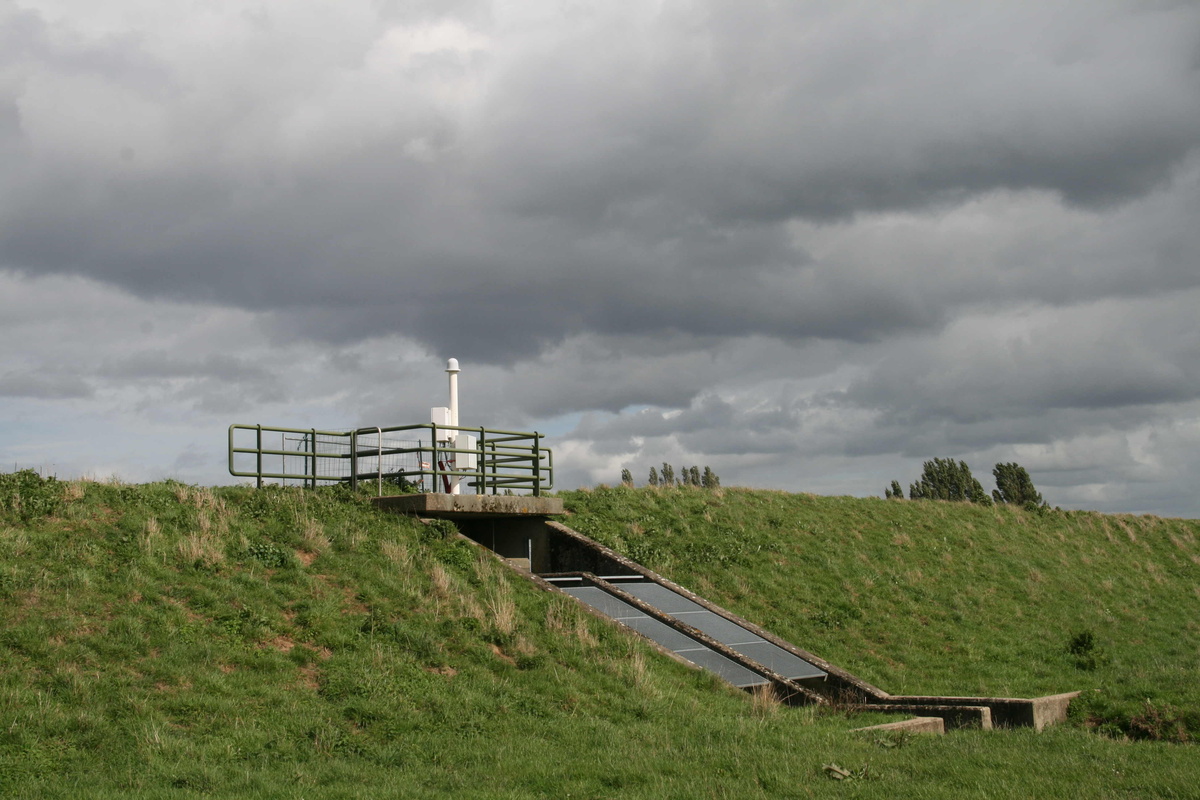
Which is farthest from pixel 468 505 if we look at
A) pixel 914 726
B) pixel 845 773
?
pixel 845 773

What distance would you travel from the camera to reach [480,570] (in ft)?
59.6

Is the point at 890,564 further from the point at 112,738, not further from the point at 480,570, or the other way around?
the point at 112,738

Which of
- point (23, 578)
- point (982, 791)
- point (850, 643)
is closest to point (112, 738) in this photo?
point (23, 578)

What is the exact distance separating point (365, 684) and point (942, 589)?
19.0 metres

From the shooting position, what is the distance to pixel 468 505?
2100 cm

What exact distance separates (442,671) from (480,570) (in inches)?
167

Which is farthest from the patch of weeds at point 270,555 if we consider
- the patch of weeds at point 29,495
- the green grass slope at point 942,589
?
the green grass slope at point 942,589

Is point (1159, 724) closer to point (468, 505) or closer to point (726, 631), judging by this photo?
point (726, 631)

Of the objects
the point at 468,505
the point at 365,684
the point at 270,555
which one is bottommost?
the point at 365,684

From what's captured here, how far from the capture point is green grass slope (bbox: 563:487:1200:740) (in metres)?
19.5

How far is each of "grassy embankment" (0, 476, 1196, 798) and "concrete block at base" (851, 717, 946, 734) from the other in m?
0.48

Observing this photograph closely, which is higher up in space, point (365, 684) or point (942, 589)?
point (365, 684)

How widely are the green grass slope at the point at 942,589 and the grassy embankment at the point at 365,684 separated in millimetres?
316

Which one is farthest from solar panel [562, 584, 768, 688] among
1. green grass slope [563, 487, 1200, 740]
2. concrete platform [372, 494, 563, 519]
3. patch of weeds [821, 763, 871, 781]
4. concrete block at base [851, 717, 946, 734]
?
patch of weeds [821, 763, 871, 781]
